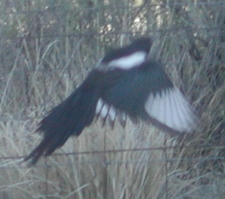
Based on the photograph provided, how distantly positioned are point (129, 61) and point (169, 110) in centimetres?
30

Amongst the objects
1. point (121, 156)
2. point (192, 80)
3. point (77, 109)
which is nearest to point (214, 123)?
point (192, 80)

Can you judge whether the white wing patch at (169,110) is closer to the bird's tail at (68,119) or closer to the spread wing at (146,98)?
the spread wing at (146,98)

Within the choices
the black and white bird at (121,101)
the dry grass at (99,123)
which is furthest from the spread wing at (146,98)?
the dry grass at (99,123)

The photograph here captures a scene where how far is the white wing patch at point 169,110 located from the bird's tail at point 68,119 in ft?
0.87

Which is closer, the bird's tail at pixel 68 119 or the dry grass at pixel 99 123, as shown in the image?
the bird's tail at pixel 68 119

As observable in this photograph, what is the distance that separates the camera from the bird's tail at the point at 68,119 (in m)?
3.74

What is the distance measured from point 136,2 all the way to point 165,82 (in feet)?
4.64

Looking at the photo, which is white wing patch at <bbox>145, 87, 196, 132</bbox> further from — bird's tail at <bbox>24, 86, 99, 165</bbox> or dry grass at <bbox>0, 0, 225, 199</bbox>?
dry grass at <bbox>0, 0, 225, 199</bbox>

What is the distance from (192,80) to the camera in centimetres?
491

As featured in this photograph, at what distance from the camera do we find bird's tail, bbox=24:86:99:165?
3.74 m

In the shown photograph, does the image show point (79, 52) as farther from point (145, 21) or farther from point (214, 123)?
point (214, 123)

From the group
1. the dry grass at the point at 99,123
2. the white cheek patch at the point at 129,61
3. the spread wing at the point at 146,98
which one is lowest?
the dry grass at the point at 99,123

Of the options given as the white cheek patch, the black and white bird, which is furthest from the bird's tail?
the white cheek patch

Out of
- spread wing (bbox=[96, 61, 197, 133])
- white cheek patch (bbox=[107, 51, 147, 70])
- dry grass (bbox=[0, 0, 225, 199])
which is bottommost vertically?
dry grass (bbox=[0, 0, 225, 199])
